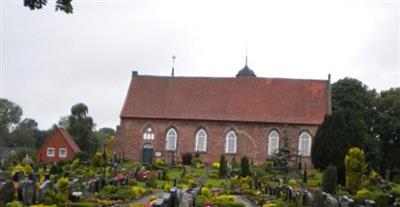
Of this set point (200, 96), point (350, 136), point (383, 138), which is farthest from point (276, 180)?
point (383, 138)

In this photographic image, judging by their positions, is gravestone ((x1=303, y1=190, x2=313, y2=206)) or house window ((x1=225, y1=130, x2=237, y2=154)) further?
house window ((x1=225, y1=130, x2=237, y2=154))

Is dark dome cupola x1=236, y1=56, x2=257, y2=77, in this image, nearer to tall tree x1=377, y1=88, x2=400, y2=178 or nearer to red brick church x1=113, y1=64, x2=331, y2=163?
red brick church x1=113, y1=64, x2=331, y2=163

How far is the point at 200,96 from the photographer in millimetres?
53562

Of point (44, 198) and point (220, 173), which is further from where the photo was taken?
point (220, 173)

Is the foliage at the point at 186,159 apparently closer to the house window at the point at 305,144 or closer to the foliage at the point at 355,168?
the house window at the point at 305,144

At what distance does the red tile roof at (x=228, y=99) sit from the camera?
51.3 metres

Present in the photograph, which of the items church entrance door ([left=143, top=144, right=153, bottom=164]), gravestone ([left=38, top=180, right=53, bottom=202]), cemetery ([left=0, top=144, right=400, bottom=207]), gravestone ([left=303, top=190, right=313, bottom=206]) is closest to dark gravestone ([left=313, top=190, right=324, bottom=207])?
cemetery ([left=0, top=144, right=400, bottom=207])

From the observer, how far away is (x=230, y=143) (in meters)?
51.0

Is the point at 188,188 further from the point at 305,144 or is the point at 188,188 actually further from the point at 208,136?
the point at 305,144

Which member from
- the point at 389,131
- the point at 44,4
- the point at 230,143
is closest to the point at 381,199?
the point at 44,4

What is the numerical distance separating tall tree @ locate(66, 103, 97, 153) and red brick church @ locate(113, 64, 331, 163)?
14.1 meters

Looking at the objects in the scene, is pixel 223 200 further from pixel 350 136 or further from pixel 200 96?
pixel 200 96

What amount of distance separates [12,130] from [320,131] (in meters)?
60.4

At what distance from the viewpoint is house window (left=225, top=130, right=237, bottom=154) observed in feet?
167
